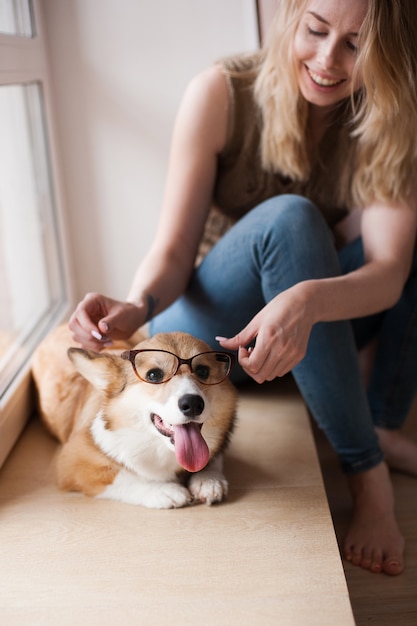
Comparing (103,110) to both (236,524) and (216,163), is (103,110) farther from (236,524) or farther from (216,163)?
(236,524)

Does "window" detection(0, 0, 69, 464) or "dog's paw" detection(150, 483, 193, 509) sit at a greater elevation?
"window" detection(0, 0, 69, 464)

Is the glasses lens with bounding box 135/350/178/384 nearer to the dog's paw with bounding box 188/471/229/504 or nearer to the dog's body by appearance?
the dog's body

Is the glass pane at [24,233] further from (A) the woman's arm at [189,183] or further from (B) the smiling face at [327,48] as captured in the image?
(B) the smiling face at [327,48]

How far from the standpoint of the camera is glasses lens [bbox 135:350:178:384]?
111cm

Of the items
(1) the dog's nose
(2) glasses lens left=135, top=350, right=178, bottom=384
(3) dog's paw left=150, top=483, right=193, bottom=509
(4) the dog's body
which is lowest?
(3) dog's paw left=150, top=483, right=193, bottom=509

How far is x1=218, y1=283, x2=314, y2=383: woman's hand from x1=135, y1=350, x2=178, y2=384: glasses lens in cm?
9

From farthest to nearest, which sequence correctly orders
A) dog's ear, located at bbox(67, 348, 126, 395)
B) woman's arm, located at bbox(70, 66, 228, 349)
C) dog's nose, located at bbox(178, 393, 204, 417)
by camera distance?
1. woman's arm, located at bbox(70, 66, 228, 349)
2. dog's ear, located at bbox(67, 348, 126, 395)
3. dog's nose, located at bbox(178, 393, 204, 417)

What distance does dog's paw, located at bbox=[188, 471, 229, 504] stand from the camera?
124 centimetres

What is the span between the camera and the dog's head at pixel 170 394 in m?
1.08

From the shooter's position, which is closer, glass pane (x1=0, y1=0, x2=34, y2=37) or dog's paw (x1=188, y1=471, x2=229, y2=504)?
dog's paw (x1=188, y1=471, x2=229, y2=504)

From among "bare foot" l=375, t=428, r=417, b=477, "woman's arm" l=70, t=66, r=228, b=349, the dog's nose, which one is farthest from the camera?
"bare foot" l=375, t=428, r=417, b=477

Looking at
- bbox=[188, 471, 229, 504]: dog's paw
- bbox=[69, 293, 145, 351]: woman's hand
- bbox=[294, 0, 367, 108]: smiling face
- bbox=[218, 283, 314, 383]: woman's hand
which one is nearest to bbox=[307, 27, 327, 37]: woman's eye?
bbox=[294, 0, 367, 108]: smiling face

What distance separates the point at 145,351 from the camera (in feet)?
3.69

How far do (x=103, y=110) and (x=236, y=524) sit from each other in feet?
4.12
